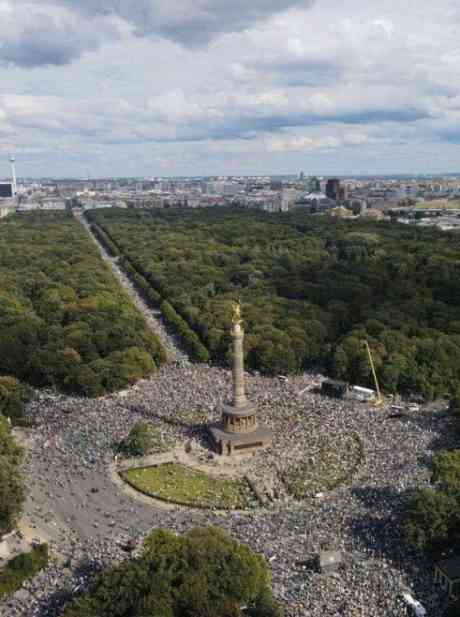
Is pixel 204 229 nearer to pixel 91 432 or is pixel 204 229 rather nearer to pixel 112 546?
pixel 91 432


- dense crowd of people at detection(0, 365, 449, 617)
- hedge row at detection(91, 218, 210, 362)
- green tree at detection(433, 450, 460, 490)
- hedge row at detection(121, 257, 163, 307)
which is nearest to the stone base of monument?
dense crowd of people at detection(0, 365, 449, 617)

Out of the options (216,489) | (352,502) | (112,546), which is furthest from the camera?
(216,489)

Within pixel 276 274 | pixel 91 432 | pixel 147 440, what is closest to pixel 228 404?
pixel 147 440

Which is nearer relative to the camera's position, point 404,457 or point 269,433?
point 404,457

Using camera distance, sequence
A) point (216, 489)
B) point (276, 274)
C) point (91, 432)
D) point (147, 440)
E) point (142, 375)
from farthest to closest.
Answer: point (276, 274), point (142, 375), point (91, 432), point (147, 440), point (216, 489)

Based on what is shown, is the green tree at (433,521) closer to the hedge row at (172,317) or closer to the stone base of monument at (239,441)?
the stone base of monument at (239,441)

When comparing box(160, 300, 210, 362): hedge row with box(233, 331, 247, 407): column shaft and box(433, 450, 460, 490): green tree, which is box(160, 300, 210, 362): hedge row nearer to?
box(233, 331, 247, 407): column shaft

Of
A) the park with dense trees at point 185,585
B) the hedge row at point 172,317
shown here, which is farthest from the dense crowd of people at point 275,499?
the hedge row at point 172,317
